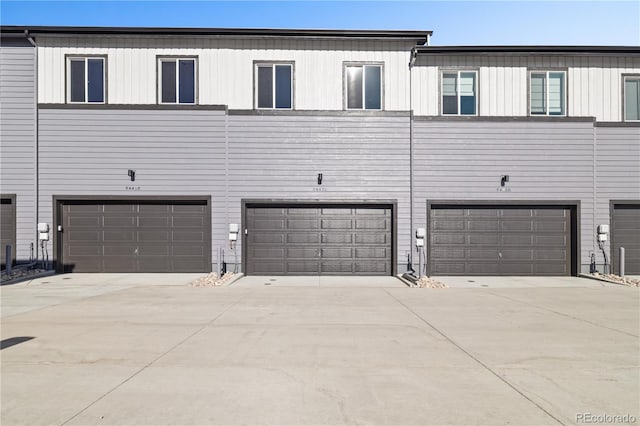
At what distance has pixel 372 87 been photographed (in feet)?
48.6

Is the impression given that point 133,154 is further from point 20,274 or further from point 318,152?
point 318,152

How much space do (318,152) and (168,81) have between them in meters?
6.07

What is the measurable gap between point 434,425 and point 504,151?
1316 centimetres

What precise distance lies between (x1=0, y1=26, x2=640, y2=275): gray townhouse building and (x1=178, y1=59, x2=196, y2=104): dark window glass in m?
0.07

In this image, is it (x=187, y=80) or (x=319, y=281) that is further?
(x=187, y=80)

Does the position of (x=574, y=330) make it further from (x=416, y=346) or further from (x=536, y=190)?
(x=536, y=190)

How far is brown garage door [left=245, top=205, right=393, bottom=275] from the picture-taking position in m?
14.8

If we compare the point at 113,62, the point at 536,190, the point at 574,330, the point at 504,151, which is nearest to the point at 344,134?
the point at 504,151

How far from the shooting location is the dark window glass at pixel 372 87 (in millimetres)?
14805

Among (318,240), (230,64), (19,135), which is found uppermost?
(230,64)

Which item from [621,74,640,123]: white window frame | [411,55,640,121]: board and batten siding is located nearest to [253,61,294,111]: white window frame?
[411,55,640,121]: board and batten siding

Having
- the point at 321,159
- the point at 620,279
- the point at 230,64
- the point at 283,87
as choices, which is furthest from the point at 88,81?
the point at 620,279

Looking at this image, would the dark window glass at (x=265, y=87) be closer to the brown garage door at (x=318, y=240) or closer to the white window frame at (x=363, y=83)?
the white window frame at (x=363, y=83)

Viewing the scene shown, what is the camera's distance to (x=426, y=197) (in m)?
14.7
